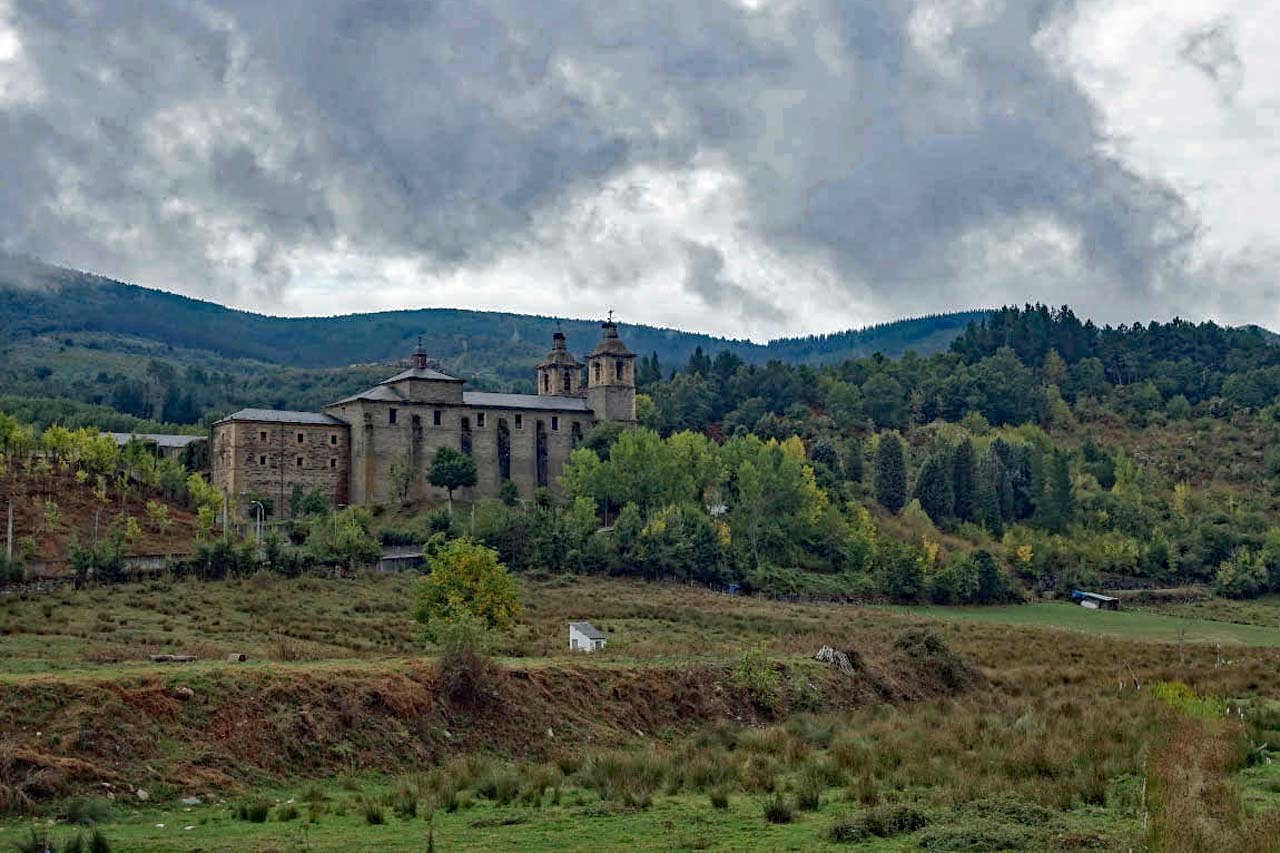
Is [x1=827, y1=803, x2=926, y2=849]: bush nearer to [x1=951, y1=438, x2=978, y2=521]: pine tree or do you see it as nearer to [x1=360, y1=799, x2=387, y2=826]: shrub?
[x1=360, y1=799, x2=387, y2=826]: shrub

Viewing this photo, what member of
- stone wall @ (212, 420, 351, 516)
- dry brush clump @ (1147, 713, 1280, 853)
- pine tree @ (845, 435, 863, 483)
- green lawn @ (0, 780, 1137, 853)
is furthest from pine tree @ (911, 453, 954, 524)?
green lawn @ (0, 780, 1137, 853)

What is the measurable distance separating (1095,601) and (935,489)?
24.3 meters

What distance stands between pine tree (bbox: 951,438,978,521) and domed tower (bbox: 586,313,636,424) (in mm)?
27917

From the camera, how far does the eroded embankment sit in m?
23.4

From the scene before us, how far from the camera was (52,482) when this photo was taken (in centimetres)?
7906

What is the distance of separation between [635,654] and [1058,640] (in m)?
26.1

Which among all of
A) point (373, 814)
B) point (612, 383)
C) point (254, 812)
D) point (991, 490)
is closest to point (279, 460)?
point (612, 383)

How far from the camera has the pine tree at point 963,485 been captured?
4422 inches

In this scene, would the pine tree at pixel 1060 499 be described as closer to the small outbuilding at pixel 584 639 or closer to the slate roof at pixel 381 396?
the slate roof at pixel 381 396

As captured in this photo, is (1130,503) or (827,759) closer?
(827,759)

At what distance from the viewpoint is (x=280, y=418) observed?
94.1 metres

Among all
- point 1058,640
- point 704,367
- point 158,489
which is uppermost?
point 704,367

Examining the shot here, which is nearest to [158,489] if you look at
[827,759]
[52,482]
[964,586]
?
[52,482]

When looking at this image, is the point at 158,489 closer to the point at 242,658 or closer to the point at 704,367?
the point at 242,658
